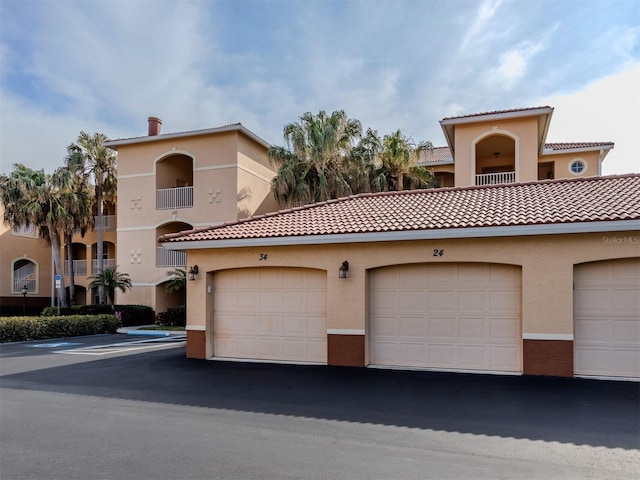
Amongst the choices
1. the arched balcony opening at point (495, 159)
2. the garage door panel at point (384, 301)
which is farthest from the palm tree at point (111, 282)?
the arched balcony opening at point (495, 159)

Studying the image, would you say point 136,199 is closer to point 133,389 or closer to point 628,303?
point 133,389

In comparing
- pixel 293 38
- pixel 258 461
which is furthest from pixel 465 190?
pixel 258 461

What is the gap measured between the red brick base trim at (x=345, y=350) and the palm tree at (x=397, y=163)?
13437 millimetres

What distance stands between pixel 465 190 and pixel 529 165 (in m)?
10.5

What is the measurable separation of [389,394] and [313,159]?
16128 mm

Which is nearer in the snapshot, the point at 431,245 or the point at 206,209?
the point at 431,245

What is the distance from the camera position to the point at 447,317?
10531 mm

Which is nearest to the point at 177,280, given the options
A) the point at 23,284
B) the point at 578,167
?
the point at 23,284

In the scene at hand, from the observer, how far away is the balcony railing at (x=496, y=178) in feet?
76.5

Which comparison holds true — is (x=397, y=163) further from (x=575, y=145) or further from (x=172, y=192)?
(x=172, y=192)

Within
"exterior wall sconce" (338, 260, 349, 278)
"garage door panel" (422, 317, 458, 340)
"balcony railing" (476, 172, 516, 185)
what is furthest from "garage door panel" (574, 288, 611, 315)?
"balcony railing" (476, 172, 516, 185)

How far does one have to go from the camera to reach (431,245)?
1058cm

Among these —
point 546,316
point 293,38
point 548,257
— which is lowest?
point 546,316

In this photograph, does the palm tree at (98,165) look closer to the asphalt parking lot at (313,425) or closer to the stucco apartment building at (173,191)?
the stucco apartment building at (173,191)
